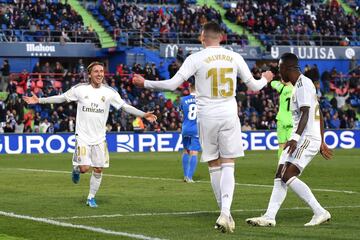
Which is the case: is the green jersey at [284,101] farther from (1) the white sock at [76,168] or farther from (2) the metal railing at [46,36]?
(2) the metal railing at [46,36]

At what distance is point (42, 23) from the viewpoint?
1806 inches

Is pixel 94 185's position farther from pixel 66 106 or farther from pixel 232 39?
pixel 232 39

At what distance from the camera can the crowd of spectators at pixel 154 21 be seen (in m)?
48.2

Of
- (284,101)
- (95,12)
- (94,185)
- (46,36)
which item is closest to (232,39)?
(95,12)

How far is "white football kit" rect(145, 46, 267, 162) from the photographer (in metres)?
11.3

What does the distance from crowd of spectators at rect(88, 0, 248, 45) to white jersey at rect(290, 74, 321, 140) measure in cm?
3601

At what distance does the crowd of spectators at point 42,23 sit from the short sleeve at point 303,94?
114 feet

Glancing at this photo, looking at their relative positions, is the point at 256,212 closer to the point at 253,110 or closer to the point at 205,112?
the point at 205,112

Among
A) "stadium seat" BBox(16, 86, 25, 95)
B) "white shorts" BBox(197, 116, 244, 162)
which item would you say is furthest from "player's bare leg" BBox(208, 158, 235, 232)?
"stadium seat" BBox(16, 86, 25, 95)

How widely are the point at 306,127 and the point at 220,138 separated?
117 centimetres

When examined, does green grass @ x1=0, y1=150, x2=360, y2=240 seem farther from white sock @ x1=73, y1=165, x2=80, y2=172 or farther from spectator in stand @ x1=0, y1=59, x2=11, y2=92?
spectator in stand @ x1=0, y1=59, x2=11, y2=92

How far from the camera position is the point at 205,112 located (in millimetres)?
11383

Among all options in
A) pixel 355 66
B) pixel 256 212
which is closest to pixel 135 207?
pixel 256 212

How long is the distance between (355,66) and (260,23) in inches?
239
